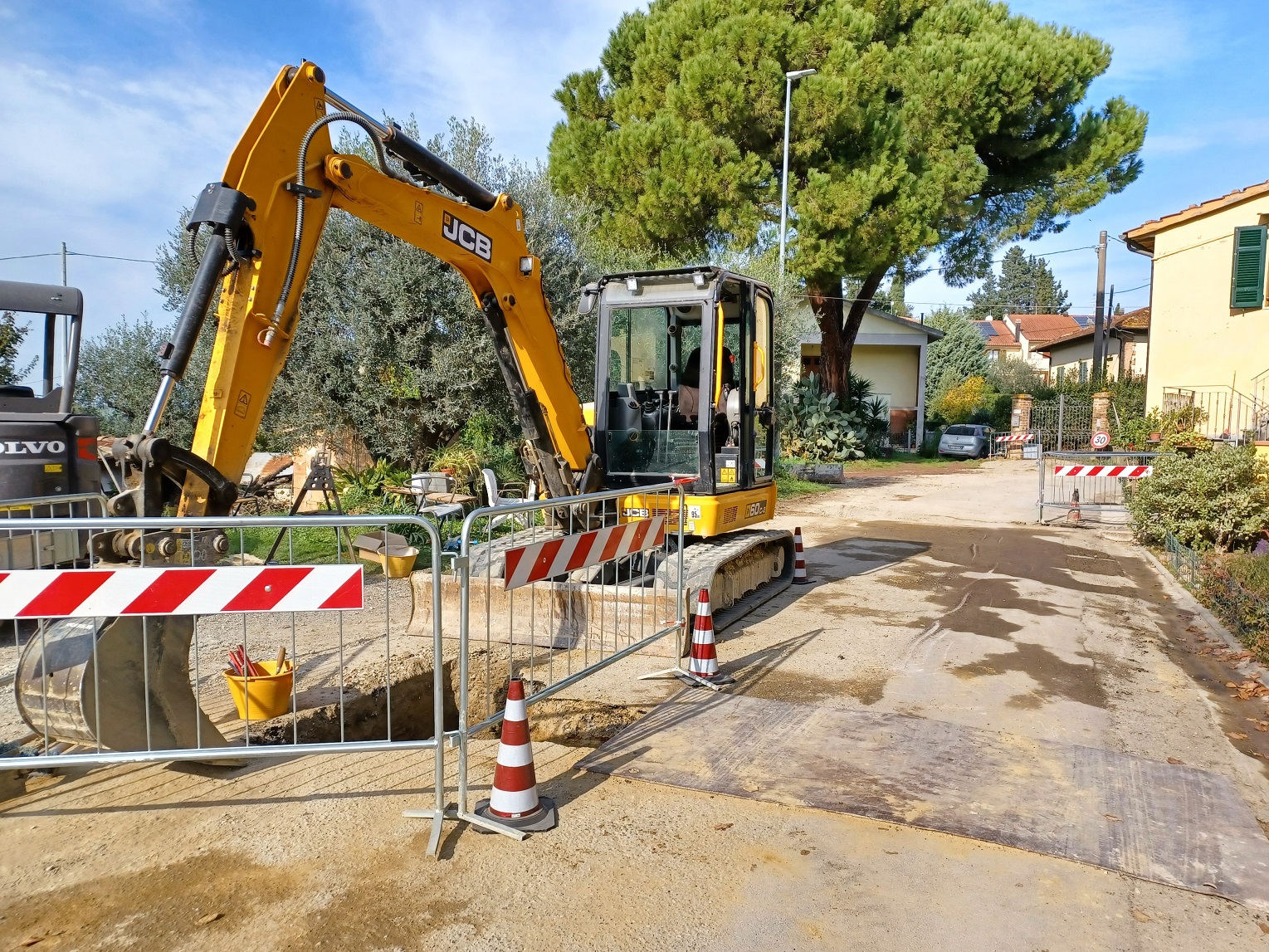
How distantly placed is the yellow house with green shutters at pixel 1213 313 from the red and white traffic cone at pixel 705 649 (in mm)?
12559

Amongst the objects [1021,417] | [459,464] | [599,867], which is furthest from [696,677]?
[1021,417]

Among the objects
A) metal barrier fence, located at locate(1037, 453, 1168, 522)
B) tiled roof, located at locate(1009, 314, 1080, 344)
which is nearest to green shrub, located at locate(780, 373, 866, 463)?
metal barrier fence, located at locate(1037, 453, 1168, 522)

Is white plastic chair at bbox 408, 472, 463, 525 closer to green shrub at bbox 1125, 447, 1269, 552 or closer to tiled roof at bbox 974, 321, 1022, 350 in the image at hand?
green shrub at bbox 1125, 447, 1269, 552

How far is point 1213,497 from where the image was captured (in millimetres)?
11258

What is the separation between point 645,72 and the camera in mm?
22719

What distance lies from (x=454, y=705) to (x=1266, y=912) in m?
5.33

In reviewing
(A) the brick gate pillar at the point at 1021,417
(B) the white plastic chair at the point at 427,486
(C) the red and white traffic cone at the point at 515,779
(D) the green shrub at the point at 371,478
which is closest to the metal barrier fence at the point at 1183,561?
(C) the red and white traffic cone at the point at 515,779

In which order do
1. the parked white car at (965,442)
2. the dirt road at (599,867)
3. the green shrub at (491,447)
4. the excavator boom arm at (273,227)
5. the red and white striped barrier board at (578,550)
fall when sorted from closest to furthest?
the dirt road at (599,867)
the excavator boom arm at (273,227)
the red and white striped barrier board at (578,550)
the green shrub at (491,447)
the parked white car at (965,442)

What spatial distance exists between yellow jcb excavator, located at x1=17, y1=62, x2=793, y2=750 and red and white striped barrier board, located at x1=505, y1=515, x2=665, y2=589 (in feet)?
1.10

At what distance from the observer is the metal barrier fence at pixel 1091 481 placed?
44.0ft

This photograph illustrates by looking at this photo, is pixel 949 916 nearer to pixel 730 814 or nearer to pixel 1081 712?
pixel 730 814

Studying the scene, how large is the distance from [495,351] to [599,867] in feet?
13.8

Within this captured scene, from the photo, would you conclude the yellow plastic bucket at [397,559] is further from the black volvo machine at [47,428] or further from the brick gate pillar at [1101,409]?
the brick gate pillar at [1101,409]

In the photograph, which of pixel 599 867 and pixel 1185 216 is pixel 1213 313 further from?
pixel 599 867
